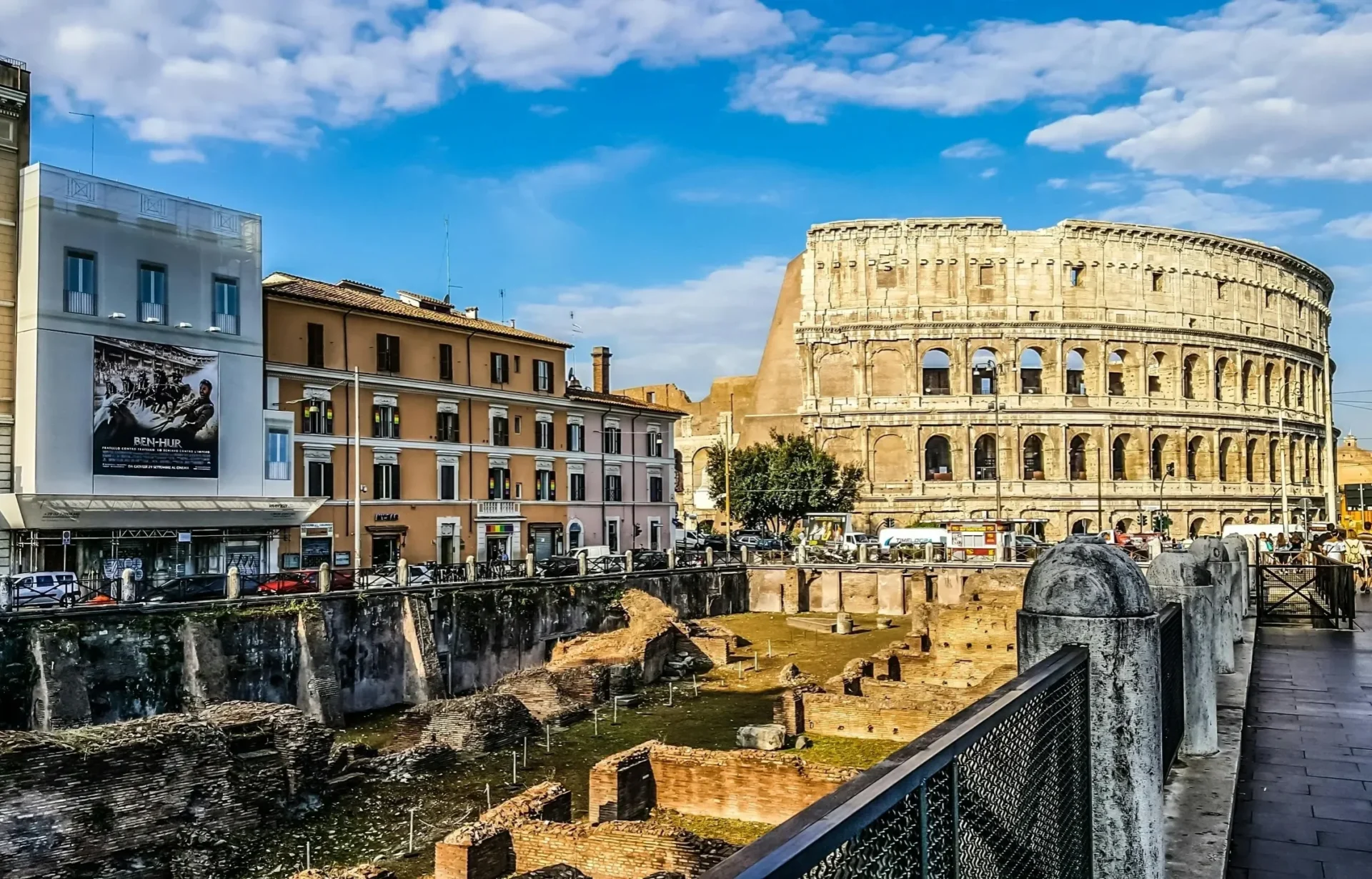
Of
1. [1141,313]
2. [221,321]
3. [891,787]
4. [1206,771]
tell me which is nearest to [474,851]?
[1206,771]

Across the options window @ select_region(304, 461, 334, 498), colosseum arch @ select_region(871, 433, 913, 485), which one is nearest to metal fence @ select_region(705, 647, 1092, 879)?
window @ select_region(304, 461, 334, 498)

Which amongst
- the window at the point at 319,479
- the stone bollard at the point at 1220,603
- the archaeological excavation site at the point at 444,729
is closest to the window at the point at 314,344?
the window at the point at 319,479

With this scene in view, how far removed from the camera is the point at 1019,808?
12.8ft

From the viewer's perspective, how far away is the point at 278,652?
2478cm

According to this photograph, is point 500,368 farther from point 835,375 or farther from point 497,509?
point 835,375

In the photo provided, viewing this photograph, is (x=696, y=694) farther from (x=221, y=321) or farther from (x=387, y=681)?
(x=221, y=321)

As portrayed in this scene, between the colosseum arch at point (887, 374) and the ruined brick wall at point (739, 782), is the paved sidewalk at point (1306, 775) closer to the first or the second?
the ruined brick wall at point (739, 782)

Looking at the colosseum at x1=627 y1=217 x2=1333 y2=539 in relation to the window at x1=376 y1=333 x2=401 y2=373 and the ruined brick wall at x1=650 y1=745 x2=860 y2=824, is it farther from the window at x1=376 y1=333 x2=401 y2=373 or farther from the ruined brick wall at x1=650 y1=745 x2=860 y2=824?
the ruined brick wall at x1=650 y1=745 x2=860 y2=824

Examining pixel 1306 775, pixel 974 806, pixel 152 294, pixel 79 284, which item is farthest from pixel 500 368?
pixel 974 806

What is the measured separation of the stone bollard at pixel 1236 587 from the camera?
14.5 meters

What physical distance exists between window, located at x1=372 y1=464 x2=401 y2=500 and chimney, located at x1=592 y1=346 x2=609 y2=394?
51.5 feet

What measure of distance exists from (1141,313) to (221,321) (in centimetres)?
5408

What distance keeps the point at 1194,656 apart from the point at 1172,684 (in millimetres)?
817

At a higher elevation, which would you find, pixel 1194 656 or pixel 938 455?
pixel 938 455
